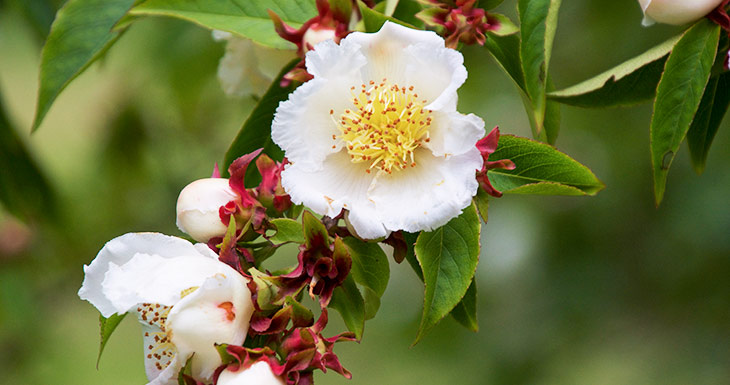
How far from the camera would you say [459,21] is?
0.82 meters

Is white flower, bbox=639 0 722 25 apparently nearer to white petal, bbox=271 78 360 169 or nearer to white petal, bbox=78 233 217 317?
white petal, bbox=271 78 360 169

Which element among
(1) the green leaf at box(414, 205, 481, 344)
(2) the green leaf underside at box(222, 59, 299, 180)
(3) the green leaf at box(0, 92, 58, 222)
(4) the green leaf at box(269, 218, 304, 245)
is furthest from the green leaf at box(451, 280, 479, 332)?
(3) the green leaf at box(0, 92, 58, 222)

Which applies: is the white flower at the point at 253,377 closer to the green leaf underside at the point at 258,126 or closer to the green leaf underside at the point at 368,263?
the green leaf underside at the point at 368,263

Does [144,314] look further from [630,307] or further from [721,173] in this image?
[630,307]

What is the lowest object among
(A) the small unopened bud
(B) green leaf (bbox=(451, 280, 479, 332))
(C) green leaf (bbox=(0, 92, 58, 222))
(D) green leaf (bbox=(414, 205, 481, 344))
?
(C) green leaf (bbox=(0, 92, 58, 222))

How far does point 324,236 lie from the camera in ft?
2.41

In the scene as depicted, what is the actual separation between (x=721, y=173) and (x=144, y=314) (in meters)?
1.82

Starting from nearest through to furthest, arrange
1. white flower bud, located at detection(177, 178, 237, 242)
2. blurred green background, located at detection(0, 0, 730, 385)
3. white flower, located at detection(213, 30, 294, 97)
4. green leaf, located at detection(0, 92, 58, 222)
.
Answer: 1. white flower bud, located at detection(177, 178, 237, 242)
2. white flower, located at detection(213, 30, 294, 97)
3. green leaf, located at detection(0, 92, 58, 222)
4. blurred green background, located at detection(0, 0, 730, 385)

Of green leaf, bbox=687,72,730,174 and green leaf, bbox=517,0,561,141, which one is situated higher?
green leaf, bbox=517,0,561,141

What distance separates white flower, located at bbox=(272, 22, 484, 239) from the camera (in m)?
0.74

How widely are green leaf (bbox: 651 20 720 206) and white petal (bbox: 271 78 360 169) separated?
32 cm

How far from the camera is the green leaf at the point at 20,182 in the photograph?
142 centimetres

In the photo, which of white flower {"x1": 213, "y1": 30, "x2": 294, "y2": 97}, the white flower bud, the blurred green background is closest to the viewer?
the white flower bud

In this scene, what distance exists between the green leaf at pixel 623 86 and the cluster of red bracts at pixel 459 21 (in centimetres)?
12
